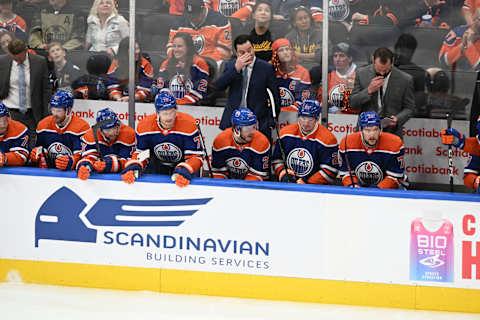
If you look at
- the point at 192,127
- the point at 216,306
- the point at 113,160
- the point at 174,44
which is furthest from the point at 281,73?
the point at 216,306

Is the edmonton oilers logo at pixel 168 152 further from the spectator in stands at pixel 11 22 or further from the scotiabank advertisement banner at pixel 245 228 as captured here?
the spectator in stands at pixel 11 22

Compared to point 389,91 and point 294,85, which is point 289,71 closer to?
point 294,85

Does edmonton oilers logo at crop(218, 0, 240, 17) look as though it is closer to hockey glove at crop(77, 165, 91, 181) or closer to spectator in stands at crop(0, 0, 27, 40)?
spectator in stands at crop(0, 0, 27, 40)

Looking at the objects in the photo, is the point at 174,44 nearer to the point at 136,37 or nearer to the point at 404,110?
the point at 136,37

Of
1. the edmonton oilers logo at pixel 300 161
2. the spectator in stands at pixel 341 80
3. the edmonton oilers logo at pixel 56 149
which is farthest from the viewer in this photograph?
the spectator in stands at pixel 341 80

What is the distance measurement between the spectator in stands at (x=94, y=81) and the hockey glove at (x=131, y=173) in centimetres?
251

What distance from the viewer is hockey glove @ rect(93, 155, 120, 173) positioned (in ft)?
17.4

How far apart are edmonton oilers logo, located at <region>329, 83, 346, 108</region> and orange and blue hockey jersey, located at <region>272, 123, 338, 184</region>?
114 centimetres

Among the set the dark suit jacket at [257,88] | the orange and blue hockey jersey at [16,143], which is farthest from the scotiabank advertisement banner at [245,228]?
the dark suit jacket at [257,88]

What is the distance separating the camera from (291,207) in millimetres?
5047

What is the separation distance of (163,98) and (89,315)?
180 cm

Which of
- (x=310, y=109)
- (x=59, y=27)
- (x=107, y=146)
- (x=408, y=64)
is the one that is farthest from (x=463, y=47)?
(x=59, y=27)

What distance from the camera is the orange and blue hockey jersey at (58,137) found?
6199 millimetres

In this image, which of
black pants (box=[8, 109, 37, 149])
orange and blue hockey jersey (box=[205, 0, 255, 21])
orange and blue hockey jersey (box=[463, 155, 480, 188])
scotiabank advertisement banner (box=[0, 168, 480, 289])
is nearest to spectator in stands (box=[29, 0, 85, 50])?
black pants (box=[8, 109, 37, 149])
